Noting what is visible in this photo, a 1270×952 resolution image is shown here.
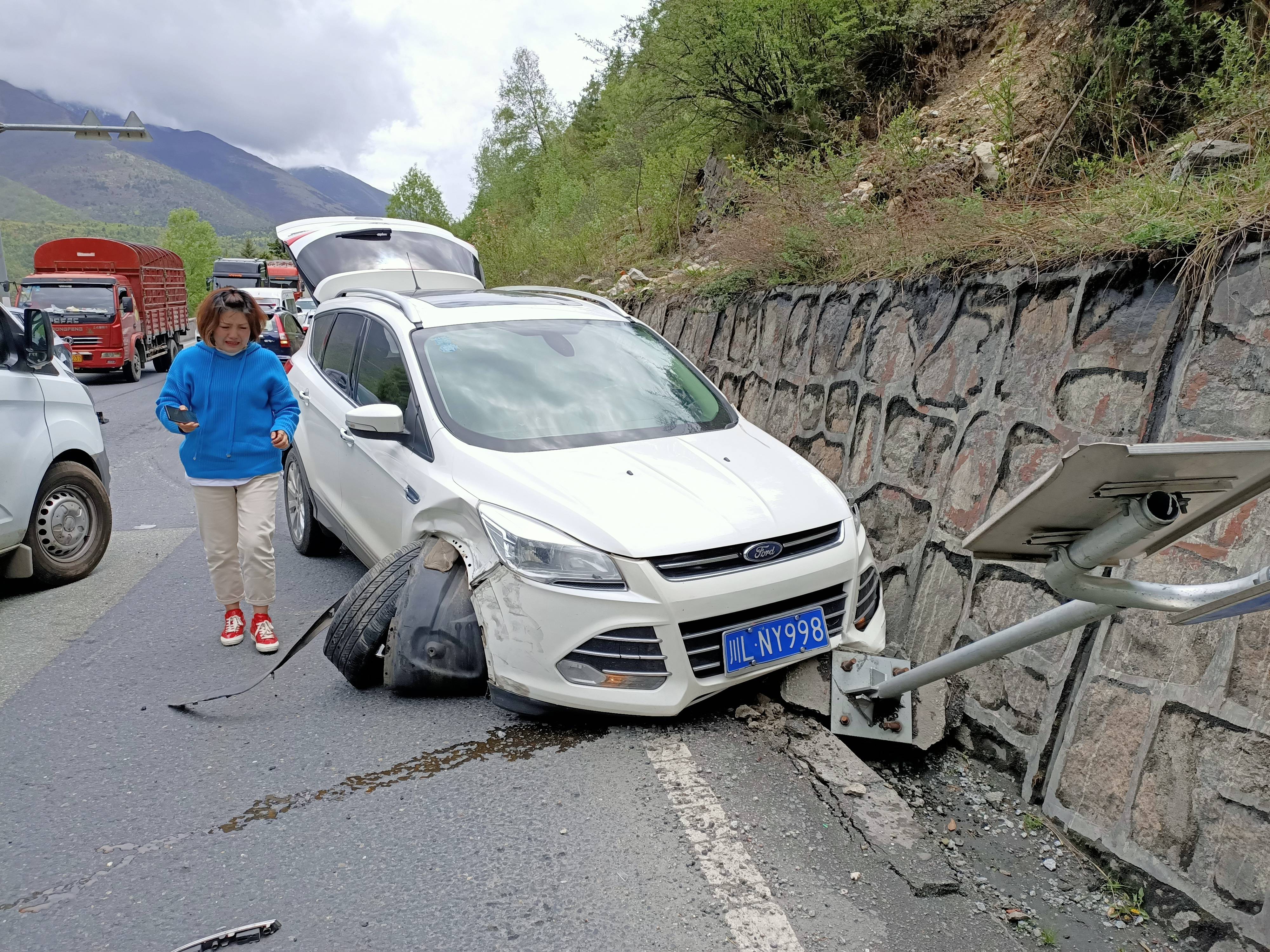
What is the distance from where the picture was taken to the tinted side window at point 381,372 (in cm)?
469

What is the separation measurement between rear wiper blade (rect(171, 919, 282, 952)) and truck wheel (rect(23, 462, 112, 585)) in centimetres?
405

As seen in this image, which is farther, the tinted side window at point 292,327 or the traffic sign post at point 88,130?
the traffic sign post at point 88,130

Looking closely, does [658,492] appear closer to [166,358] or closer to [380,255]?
[380,255]

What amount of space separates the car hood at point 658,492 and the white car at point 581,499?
11mm

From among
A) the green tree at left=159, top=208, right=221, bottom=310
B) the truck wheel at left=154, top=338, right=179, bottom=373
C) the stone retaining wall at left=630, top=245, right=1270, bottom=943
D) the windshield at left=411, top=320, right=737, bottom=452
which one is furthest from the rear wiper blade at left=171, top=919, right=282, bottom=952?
the green tree at left=159, top=208, right=221, bottom=310

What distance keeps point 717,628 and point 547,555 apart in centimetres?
73

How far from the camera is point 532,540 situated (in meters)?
3.53

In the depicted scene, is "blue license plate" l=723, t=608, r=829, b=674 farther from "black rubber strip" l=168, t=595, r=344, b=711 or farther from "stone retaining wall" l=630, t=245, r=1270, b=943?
"black rubber strip" l=168, t=595, r=344, b=711

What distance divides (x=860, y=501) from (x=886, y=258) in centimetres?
173

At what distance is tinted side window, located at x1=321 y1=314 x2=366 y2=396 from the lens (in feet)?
17.8

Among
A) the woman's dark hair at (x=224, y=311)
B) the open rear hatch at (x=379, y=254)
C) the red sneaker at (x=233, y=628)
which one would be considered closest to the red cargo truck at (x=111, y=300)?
the open rear hatch at (x=379, y=254)

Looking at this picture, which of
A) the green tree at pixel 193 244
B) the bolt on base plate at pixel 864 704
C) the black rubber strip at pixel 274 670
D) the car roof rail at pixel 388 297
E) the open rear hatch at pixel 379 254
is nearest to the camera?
the bolt on base plate at pixel 864 704

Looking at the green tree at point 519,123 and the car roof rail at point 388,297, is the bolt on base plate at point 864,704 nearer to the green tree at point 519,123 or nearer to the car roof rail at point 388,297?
the car roof rail at point 388,297

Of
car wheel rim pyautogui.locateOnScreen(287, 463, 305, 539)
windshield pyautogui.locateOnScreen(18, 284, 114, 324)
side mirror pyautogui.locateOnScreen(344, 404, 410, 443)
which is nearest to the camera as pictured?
side mirror pyautogui.locateOnScreen(344, 404, 410, 443)
